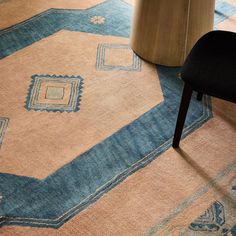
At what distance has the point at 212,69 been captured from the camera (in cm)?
130

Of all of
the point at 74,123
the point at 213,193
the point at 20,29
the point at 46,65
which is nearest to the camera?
the point at 213,193

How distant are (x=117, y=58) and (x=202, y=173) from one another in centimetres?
74

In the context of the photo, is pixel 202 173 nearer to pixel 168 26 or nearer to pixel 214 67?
pixel 214 67

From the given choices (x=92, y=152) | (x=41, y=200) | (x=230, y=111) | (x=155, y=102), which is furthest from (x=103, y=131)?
(x=230, y=111)

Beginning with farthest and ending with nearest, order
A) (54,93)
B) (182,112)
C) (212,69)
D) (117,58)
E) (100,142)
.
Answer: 1. (117,58)
2. (54,93)
3. (100,142)
4. (182,112)
5. (212,69)

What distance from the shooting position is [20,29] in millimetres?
2072

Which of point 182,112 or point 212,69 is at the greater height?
point 212,69

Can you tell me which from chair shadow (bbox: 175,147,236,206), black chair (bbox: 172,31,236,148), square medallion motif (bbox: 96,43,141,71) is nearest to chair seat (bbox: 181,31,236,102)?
black chair (bbox: 172,31,236,148)

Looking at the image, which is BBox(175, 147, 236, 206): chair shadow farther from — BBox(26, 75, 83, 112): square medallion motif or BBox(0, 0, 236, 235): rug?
BBox(26, 75, 83, 112): square medallion motif

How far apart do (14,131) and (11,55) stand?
49 centimetres

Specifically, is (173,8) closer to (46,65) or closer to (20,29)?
(46,65)

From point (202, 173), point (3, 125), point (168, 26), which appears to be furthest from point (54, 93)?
point (202, 173)

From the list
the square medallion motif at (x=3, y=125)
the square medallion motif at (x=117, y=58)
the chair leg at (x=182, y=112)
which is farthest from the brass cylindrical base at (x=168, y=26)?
the square medallion motif at (x=3, y=125)

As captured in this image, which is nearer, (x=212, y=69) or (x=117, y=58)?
(x=212, y=69)
